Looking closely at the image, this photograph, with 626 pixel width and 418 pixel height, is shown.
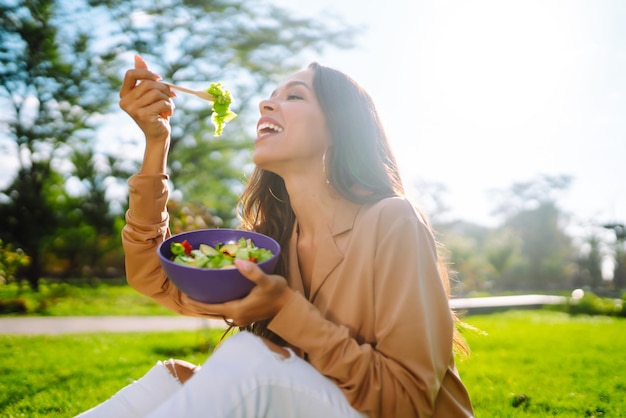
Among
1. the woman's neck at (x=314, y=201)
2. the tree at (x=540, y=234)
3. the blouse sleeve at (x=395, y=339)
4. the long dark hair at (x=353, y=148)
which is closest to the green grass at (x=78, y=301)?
the woman's neck at (x=314, y=201)

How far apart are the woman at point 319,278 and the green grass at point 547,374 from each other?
200 cm

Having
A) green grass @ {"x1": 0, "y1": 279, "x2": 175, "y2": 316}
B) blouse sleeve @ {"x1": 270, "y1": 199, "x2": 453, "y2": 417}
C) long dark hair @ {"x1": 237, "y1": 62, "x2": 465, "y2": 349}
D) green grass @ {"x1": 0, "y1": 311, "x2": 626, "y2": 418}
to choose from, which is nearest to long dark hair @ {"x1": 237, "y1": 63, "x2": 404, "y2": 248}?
long dark hair @ {"x1": 237, "y1": 62, "x2": 465, "y2": 349}

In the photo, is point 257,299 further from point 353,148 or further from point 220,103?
point 220,103

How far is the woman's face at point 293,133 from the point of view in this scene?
1991 mm

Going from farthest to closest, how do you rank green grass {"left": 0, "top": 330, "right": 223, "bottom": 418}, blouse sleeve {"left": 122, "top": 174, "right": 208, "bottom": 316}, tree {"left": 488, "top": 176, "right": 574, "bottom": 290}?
1. tree {"left": 488, "top": 176, "right": 574, "bottom": 290}
2. green grass {"left": 0, "top": 330, "right": 223, "bottom": 418}
3. blouse sleeve {"left": 122, "top": 174, "right": 208, "bottom": 316}

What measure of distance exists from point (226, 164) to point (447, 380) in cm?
1777

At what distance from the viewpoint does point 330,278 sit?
1851 millimetres

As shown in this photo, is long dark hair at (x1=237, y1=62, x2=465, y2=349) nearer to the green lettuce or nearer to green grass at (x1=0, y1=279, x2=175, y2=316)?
the green lettuce

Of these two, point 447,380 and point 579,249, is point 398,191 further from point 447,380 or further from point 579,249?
point 579,249

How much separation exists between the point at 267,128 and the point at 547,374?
3910 mm

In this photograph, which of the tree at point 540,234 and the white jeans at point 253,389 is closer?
the white jeans at point 253,389

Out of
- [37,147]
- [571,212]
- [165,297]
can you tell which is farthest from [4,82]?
[571,212]

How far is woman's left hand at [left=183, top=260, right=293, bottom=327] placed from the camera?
4.63ft

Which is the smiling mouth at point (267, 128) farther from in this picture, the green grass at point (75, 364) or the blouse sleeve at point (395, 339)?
the green grass at point (75, 364)
